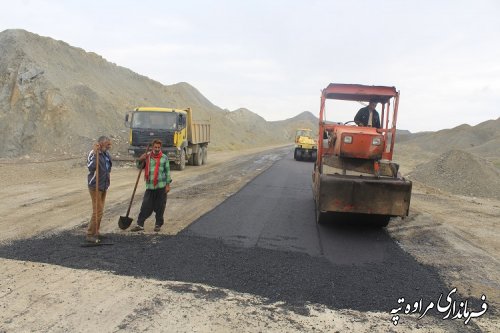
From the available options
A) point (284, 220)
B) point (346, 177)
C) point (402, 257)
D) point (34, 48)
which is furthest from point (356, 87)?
point (34, 48)

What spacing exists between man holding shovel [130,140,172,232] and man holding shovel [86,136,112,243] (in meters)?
0.83

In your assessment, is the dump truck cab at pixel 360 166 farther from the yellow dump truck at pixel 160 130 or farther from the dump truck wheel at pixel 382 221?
the yellow dump truck at pixel 160 130

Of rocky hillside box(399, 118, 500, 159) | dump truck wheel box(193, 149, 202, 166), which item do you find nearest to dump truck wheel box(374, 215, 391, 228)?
dump truck wheel box(193, 149, 202, 166)

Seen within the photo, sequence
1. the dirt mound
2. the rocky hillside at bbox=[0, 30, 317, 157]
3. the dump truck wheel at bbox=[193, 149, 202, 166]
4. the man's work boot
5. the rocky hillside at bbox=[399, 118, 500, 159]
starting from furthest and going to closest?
1. the rocky hillside at bbox=[399, 118, 500, 159]
2. the rocky hillside at bbox=[0, 30, 317, 157]
3. the dump truck wheel at bbox=[193, 149, 202, 166]
4. the dirt mound
5. the man's work boot

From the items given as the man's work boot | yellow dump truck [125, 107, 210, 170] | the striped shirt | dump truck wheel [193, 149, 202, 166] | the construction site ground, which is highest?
yellow dump truck [125, 107, 210, 170]

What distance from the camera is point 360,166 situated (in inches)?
327

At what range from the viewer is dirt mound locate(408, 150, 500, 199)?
18.4 metres

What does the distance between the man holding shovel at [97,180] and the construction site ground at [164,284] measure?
378 mm

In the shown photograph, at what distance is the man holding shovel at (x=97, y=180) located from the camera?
6633 mm

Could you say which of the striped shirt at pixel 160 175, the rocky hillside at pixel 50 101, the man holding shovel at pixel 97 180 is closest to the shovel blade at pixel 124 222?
the man holding shovel at pixel 97 180

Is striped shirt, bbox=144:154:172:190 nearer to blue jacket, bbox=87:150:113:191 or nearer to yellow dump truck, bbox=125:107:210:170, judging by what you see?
blue jacket, bbox=87:150:113:191

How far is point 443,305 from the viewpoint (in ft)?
16.1

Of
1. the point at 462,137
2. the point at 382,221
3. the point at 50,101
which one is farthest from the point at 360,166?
the point at 462,137

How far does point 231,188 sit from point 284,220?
14.0ft
